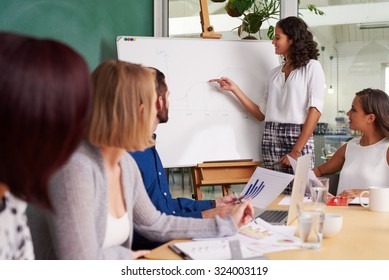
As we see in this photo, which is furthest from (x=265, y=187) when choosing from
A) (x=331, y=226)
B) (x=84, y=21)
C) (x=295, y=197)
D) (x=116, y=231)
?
(x=84, y=21)

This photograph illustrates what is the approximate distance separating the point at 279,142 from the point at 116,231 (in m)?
1.99

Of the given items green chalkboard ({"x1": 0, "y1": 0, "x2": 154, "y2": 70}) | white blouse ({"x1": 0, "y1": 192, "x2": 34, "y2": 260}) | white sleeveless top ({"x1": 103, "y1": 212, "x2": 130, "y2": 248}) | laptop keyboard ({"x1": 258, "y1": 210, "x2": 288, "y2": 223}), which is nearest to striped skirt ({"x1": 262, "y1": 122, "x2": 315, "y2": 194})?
green chalkboard ({"x1": 0, "y1": 0, "x2": 154, "y2": 70})

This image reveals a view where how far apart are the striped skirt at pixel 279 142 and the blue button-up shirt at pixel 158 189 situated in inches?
45.9

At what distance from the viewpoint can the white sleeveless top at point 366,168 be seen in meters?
2.52

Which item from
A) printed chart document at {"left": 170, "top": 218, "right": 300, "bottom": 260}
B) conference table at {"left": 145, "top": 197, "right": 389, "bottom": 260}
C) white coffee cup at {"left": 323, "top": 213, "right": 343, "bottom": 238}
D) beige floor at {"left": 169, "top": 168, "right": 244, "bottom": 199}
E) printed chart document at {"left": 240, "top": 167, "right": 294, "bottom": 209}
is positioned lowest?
beige floor at {"left": 169, "top": 168, "right": 244, "bottom": 199}

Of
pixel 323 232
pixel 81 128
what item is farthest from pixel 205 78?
pixel 81 128

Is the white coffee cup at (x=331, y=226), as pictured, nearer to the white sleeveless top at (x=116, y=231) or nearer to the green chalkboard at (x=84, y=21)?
the white sleeveless top at (x=116, y=231)

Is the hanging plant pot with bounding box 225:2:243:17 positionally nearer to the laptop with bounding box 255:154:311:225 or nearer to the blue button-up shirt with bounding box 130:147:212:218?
the blue button-up shirt with bounding box 130:147:212:218

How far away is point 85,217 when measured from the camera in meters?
1.15

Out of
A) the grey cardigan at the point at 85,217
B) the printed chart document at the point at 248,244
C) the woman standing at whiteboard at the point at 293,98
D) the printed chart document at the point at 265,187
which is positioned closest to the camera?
the grey cardigan at the point at 85,217

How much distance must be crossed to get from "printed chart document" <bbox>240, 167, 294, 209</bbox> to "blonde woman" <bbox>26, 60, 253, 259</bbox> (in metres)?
0.37

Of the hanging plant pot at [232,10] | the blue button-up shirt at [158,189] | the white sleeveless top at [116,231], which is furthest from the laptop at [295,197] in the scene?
the hanging plant pot at [232,10]

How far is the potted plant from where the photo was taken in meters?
3.85

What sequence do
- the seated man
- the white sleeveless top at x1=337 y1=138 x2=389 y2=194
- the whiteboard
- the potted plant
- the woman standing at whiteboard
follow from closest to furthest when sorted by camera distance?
1. the seated man
2. the white sleeveless top at x1=337 y1=138 x2=389 y2=194
3. the woman standing at whiteboard
4. the whiteboard
5. the potted plant
